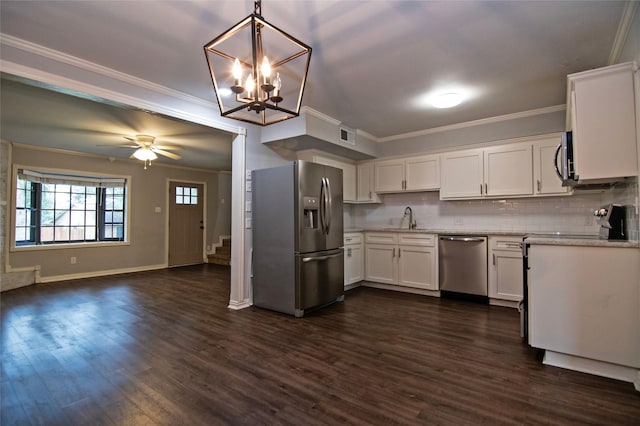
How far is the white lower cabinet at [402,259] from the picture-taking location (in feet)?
14.3

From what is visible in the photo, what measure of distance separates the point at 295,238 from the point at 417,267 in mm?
1962

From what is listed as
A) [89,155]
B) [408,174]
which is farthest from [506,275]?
[89,155]

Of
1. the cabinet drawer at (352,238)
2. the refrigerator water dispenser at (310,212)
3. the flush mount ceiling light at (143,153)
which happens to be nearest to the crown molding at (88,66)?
the refrigerator water dispenser at (310,212)

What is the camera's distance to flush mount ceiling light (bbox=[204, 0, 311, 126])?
63.4 inches

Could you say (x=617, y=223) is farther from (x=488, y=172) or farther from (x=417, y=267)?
(x=417, y=267)

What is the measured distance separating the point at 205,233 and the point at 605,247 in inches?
304

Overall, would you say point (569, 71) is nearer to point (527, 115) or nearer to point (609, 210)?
point (527, 115)

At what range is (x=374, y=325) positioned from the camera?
10.6 ft

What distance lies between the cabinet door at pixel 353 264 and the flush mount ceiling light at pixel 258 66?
221 centimetres

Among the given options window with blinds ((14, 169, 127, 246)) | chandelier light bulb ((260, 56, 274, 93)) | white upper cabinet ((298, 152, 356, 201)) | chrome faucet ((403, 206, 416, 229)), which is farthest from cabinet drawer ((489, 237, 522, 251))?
window with blinds ((14, 169, 127, 246))

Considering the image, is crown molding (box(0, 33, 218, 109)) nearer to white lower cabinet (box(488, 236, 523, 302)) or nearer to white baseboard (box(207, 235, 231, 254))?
white lower cabinet (box(488, 236, 523, 302))

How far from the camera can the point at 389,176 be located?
5.04 meters

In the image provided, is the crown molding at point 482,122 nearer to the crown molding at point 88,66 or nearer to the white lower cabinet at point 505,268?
the white lower cabinet at point 505,268

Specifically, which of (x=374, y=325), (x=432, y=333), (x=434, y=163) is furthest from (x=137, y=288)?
(x=434, y=163)
